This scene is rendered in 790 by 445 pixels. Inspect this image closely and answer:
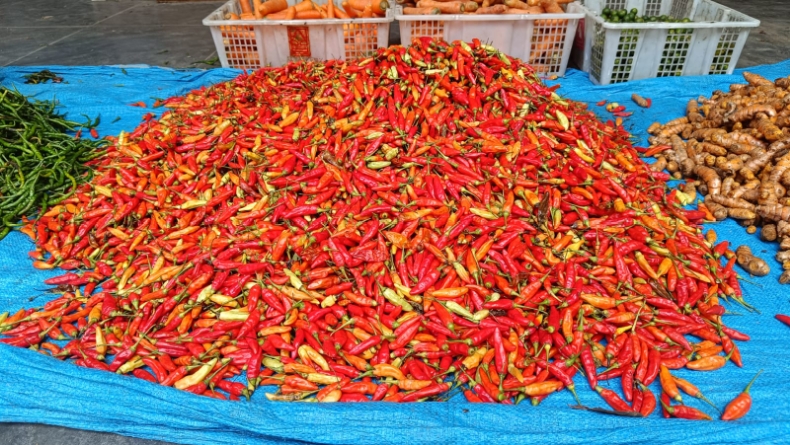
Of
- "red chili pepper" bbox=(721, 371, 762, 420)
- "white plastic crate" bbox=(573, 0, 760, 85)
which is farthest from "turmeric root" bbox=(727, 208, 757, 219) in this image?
"white plastic crate" bbox=(573, 0, 760, 85)

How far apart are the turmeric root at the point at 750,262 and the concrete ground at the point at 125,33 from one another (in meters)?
4.97

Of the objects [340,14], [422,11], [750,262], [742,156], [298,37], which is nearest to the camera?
[750,262]

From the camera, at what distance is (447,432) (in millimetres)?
2334

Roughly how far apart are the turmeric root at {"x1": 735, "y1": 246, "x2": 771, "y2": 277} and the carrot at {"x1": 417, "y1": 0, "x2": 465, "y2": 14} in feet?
14.7

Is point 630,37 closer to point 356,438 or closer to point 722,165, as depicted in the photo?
point 722,165

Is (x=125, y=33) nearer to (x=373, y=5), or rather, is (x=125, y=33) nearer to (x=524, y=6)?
(x=373, y=5)

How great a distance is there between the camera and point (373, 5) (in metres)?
6.62

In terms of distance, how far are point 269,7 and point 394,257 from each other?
5.32m

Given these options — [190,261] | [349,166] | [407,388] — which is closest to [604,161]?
[349,166]

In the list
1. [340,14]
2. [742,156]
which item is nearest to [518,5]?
[340,14]

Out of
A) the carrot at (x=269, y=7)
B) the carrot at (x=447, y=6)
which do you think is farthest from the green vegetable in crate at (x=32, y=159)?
the carrot at (x=447, y=6)

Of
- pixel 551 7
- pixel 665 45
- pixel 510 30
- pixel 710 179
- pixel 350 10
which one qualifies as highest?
pixel 551 7

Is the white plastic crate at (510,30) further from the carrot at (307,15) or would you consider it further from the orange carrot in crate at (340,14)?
the carrot at (307,15)

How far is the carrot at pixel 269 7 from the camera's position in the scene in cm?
672
